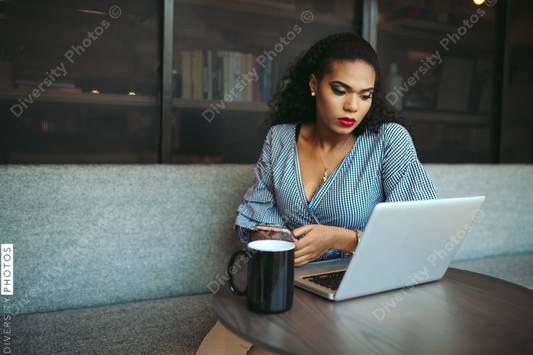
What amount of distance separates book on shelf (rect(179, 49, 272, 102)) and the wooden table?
1.14 m

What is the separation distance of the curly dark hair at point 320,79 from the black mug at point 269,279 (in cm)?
72

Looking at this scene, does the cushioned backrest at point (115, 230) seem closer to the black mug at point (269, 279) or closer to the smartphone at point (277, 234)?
the smartphone at point (277, 234)

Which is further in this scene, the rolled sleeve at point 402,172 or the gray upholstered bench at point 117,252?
the gray upholstered bench at point 117,252

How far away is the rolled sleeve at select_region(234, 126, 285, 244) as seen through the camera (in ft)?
4.12

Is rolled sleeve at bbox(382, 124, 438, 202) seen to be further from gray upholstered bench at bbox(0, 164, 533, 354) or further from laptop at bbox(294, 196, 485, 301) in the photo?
gray upholstered bench at bbox(0, 164, 533, 354)

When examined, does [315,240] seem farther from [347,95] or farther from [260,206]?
[347,95]

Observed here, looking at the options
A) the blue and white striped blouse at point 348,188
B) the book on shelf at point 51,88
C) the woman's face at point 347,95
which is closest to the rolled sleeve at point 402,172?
the blue and white striped blouse at point 348,188

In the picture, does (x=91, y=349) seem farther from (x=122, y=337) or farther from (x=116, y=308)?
(x=116, y=308)

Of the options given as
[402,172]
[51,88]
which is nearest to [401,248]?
[402,172]

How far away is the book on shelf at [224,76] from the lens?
1.73 meters

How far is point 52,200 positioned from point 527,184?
224 centimetres

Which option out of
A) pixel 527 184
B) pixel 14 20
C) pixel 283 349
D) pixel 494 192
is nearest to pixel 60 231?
pixel 14 20

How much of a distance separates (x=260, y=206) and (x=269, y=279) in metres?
0.64

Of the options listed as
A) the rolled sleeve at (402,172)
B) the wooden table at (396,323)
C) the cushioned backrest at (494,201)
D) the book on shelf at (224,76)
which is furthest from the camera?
the cushioned backrest at (494,201)
